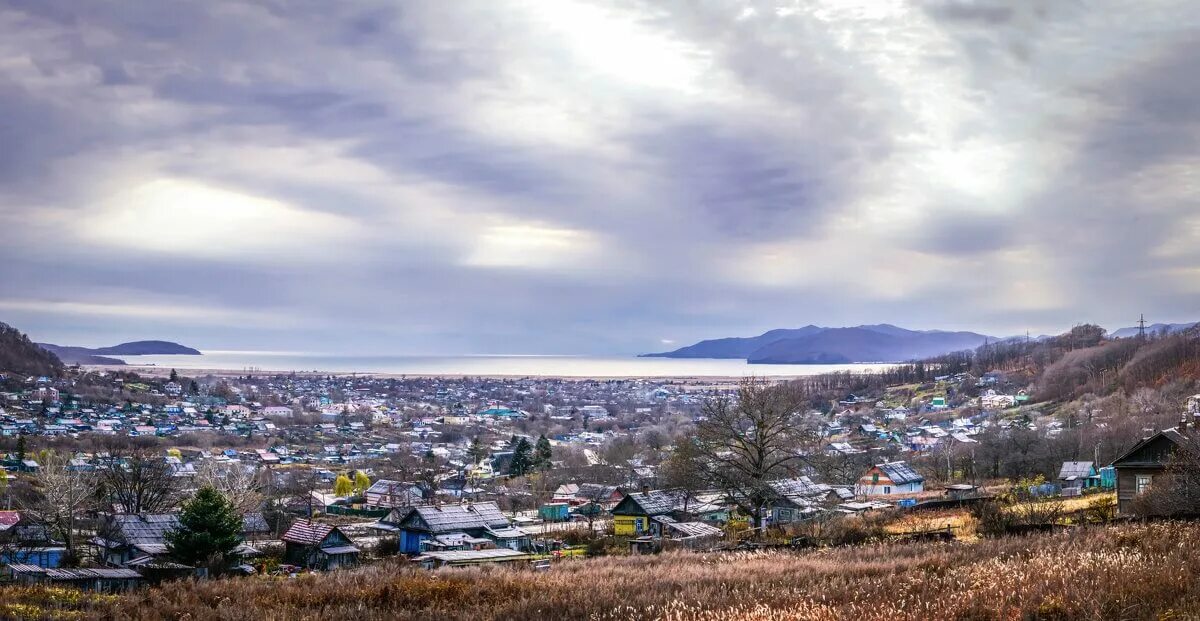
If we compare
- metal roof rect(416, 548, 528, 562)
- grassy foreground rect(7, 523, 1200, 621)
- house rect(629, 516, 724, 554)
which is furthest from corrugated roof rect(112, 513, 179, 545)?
grassy foreground rect(7, 523, 1200, 621)

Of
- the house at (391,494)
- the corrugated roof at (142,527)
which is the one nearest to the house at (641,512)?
the corrugated roof at (142,527)

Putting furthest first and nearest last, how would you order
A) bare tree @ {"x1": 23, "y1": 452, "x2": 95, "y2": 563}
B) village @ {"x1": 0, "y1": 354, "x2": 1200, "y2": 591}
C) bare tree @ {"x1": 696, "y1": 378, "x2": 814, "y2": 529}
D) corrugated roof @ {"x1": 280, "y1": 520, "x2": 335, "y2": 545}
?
1. bare tree @ {"x1": 23, "y1": 452, "x2": 95, "y2": 563}
2. corrugated roof @ {"x1": 280, "y1": 520, "x2": 335, "y2": 545}
3. village @ {"x1": 0, "y1": 354, "x2": 1200, "y2": 591}
4. bare tree @ {"x1": 696, "y1": 378, "x2": 814, "y2": 529}

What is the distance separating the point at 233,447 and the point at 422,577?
110 metres

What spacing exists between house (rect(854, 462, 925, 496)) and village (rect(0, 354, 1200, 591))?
126 millimetres

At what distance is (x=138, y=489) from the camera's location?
50.6m

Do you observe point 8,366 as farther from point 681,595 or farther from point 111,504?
point 681,595

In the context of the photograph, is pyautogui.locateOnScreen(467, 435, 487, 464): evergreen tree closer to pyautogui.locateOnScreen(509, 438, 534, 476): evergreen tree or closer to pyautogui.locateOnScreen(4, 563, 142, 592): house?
pyautogui.locateOnScreen(509, 438, 534, 476): evergreen tree

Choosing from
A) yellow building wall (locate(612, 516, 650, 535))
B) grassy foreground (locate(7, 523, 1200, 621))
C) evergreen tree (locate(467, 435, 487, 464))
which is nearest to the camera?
grassy foreground (locate(7, 523, 1200, 621))

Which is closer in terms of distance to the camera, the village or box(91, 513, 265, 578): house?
the village

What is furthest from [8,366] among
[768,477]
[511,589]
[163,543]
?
[511,589]

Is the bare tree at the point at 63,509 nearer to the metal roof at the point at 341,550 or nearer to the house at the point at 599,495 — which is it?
the metal roof at the point at 341,550

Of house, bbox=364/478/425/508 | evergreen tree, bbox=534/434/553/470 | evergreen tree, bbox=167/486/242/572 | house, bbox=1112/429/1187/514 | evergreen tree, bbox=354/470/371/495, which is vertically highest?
house, bbox=1112/429/1187/514

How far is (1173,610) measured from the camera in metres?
8.72

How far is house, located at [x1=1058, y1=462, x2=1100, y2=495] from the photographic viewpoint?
2063 inches
